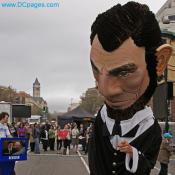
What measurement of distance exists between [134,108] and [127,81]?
283mm

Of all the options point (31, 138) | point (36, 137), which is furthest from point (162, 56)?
point (31, 138)

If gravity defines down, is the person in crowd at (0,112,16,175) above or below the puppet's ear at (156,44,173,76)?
below

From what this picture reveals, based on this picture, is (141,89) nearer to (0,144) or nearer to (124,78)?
(124,78)

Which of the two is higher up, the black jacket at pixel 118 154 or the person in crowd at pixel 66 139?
the black jacket at pixel 118 154

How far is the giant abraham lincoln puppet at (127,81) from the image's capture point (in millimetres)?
4418

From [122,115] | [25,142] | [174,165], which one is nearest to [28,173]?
[25,142]

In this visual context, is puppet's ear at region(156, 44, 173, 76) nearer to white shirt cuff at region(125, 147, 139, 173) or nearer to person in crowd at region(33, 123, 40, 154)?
white shirt cuff at region(125, 147, 139, 173)

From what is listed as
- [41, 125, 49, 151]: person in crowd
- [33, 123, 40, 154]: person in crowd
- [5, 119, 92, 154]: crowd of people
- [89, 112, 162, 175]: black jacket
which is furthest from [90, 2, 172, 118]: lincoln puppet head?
[41, 125, 49, 151]: person in crowd

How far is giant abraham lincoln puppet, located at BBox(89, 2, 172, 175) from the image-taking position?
14.5ft

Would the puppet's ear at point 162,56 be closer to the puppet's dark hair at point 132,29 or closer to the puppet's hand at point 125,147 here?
the puppet's dark hair at point 132,29

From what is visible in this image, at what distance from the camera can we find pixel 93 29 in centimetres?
468

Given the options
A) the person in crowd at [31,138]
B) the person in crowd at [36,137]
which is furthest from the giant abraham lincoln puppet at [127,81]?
the person in crowd at [31,138]

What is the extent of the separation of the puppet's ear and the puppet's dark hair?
5cm

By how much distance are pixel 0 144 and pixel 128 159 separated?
5.91 meters
